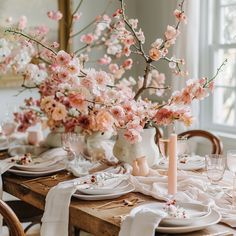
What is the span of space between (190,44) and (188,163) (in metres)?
1.38

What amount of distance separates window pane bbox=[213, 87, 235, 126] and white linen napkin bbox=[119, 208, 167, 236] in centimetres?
223

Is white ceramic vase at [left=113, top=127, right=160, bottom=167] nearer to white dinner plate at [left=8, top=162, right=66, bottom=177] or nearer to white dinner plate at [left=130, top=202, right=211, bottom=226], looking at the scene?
white dinner plate at [left=8, top=162, right=66, bottom=177]

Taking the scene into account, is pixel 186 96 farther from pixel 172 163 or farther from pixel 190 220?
pixel 190 220

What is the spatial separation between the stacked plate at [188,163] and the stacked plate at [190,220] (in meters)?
0.62

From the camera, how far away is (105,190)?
6.46 feet

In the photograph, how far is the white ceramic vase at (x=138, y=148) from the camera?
2.26 metres

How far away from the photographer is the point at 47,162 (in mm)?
2484

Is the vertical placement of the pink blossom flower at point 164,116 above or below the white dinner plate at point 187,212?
above

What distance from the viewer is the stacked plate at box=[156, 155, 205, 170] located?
2395 millimetres

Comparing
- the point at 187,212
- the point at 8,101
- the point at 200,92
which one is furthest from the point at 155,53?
the point at 8,101

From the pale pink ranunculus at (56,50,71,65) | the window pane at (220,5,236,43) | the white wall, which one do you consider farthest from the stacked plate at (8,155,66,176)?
the window pane at (220,5,236,43)

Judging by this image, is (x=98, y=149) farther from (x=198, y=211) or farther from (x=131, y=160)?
(x=198, y=211)

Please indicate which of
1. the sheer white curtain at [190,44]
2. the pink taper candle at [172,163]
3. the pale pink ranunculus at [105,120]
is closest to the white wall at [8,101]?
the sheer white curtain at [190,44]

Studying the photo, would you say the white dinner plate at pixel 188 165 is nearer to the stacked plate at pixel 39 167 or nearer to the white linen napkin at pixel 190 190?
the white linen napkin at pixel 190 190
